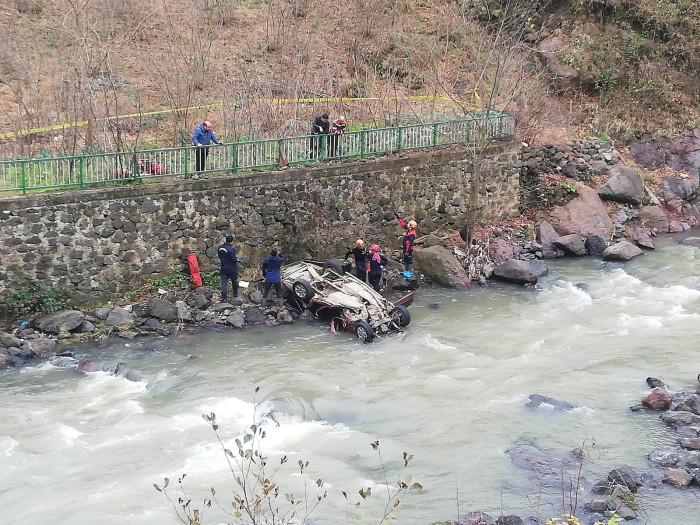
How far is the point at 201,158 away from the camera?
17.9 meters

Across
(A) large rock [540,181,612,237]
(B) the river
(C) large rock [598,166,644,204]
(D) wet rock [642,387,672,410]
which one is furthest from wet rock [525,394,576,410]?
(C) large rock [598,166,644,204]

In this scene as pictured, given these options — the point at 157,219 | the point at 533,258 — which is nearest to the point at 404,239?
the point at 533,258

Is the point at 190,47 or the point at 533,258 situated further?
the point at 190,47

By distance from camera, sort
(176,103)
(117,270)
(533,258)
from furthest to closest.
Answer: (176,103), (533,258), (117,270)

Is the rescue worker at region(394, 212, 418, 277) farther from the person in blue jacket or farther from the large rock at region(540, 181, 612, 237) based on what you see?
the large rock at region(540, 181, 612, 237)

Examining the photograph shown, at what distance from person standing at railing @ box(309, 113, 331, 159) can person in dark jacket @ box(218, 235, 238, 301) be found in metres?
3.43

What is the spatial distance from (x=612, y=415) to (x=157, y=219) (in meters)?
9.81

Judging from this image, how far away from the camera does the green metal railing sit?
52.5 ft

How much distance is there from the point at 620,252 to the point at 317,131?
8.22 m

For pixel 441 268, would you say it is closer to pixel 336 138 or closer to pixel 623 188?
pixel 336 138

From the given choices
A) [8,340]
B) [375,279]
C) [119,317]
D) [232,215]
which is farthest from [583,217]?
[8,340]

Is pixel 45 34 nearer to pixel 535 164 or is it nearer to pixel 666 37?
pixel 535 164

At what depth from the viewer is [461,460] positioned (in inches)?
463

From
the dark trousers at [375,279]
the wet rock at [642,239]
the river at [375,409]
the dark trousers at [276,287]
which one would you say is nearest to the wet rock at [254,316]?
the river at [375,409]
